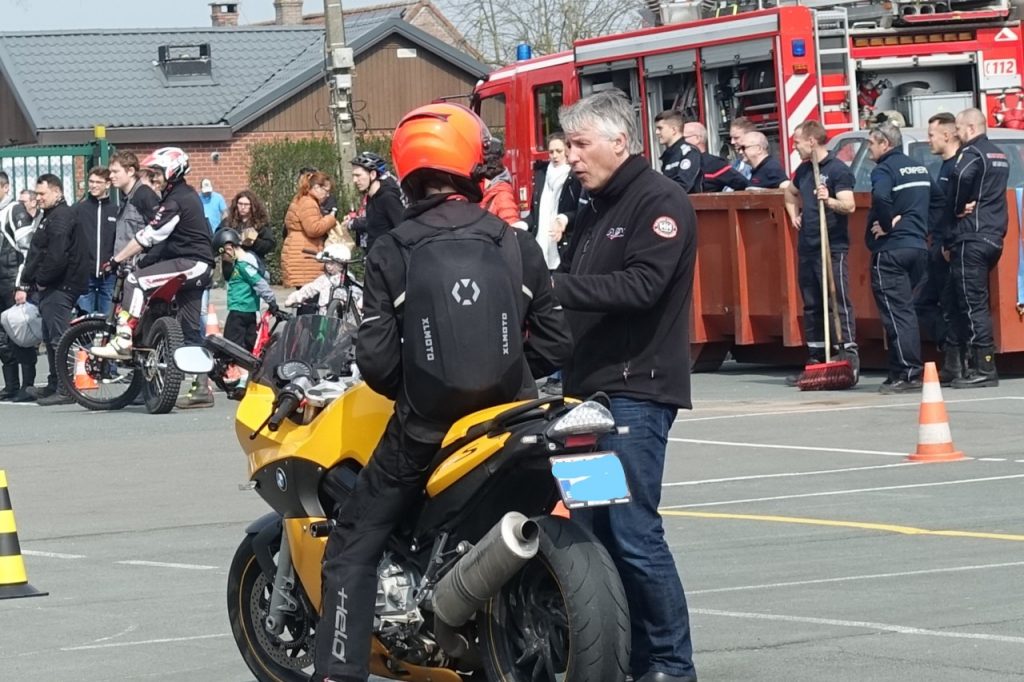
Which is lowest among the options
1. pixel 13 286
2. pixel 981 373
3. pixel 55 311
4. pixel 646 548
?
pixel 981 373

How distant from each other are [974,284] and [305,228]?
6.46 m

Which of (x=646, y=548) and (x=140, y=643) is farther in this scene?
(x=140, y=643)

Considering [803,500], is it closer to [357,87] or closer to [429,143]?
[429,143]

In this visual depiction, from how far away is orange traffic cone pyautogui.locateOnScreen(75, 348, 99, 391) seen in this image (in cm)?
1673

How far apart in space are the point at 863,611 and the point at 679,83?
548 inches

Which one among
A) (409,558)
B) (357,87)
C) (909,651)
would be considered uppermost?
(357,87)

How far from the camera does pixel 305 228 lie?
61.3 ft

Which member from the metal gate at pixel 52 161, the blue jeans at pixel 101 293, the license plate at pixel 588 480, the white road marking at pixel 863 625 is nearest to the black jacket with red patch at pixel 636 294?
the license plate at pixel 588 480

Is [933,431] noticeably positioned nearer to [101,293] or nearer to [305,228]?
[305,228]

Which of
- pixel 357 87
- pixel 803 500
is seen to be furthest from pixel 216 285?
pixel 803 500

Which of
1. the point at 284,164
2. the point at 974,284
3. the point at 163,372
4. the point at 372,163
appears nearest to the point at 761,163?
the point at 974,284

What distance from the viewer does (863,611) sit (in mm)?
7500

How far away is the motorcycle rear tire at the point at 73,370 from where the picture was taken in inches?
655

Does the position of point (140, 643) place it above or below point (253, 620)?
below
